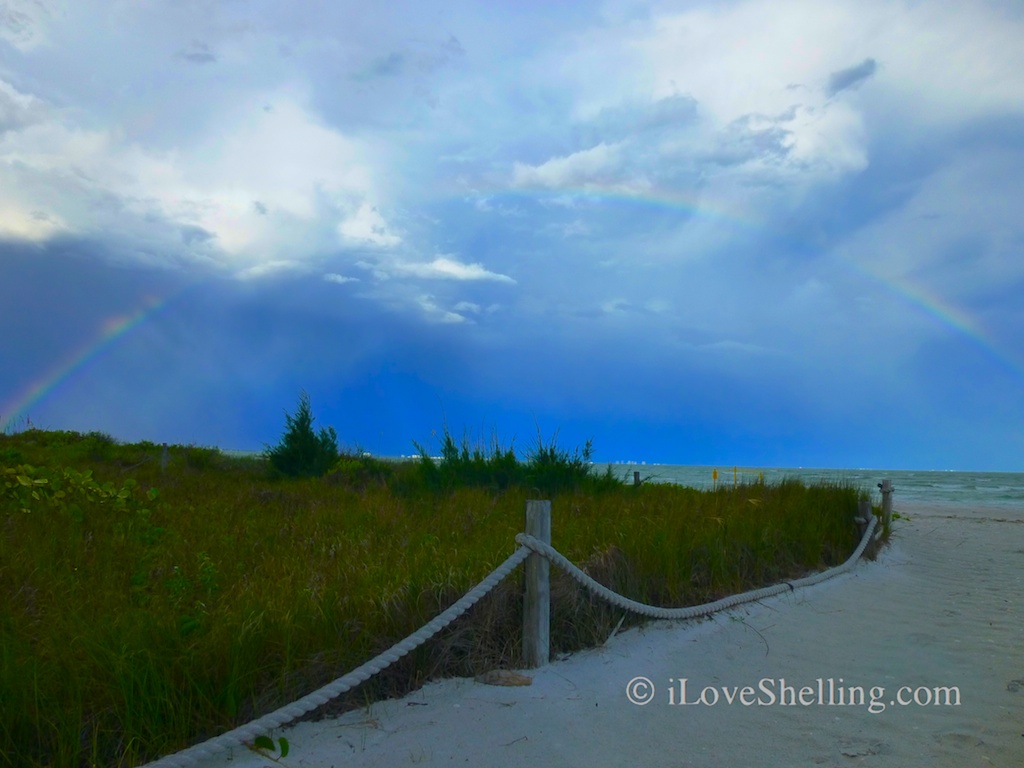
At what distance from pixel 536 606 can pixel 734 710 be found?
1.18 meters

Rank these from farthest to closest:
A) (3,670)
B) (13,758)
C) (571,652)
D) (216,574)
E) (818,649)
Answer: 1. (216,574)
2. (818,649)
3. (571,652)
4. (3,670)
5. (13,758)

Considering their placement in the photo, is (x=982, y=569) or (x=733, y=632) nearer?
(x=733, y=632)

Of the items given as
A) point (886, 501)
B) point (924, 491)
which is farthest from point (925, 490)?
point (886, 501)

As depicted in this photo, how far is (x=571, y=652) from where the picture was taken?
4.38 m

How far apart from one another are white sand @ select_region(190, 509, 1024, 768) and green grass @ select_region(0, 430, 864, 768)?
26cm

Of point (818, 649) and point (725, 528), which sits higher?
point (725, 528)

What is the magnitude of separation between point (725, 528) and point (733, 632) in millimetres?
1672

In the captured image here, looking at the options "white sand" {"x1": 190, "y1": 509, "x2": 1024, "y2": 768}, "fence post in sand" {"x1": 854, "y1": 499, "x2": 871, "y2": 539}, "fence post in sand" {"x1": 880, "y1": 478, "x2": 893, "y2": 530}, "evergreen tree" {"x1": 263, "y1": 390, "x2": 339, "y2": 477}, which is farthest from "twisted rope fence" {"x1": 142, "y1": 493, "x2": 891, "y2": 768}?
"evergreen tree" {"x1": 263, "y1": 390, "x2": 339, "y2": 477}

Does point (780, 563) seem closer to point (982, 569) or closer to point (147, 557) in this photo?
point (982, 569)

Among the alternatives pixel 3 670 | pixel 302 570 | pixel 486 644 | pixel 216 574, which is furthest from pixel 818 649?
pixel 3 670

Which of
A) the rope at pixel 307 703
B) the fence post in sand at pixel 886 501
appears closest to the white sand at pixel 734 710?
the rope at pixel 307 703

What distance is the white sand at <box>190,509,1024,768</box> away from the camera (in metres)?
3.18

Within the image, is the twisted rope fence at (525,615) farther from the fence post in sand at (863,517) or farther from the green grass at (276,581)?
the fence post in sand at (863,517)

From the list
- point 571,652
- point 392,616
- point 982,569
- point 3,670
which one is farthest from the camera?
point 982,569
